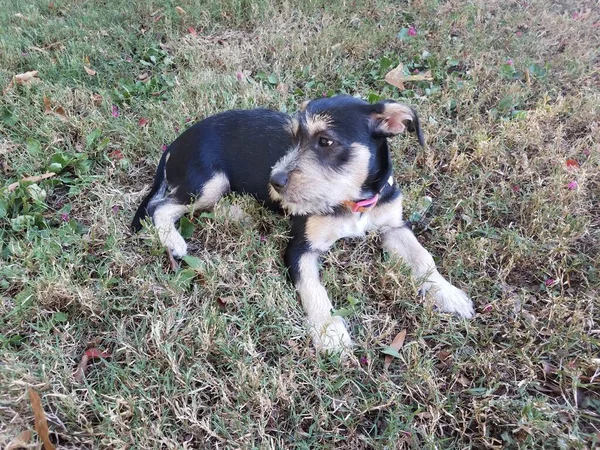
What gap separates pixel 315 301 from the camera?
2887 mm

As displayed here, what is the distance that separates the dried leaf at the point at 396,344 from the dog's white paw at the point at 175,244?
1.62 metres

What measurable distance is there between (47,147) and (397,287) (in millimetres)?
3444

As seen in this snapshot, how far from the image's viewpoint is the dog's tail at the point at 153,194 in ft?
11.3

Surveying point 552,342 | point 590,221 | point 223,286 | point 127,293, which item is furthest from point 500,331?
point 127,293

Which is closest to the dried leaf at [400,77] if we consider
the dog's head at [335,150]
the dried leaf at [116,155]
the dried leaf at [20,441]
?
the dog's head at [335,150]

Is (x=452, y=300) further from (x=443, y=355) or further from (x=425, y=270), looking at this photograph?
(x=443, y=355)

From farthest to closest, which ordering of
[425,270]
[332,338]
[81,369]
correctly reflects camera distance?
[425,270], [332,338], [81,369]

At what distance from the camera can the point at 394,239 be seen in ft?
11.2

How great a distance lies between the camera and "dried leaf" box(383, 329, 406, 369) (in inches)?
104

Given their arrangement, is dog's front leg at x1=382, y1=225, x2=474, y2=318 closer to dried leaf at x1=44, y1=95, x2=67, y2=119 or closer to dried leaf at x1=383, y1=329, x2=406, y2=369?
dried leaf at x1=383, y1=329, x2=406, y2=369

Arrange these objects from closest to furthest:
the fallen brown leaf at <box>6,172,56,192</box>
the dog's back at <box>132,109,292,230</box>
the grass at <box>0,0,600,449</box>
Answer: the grass at <box>0,0,600,449</box>, the dog's back at <box>132,109,292,230</box>, the fallen brown leaf at <box>6,172,56,192</box>

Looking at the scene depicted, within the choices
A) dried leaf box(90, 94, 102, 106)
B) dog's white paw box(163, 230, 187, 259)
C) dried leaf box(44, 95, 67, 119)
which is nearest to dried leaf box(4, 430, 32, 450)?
dog's white paw box(163, 230, 187, 259)

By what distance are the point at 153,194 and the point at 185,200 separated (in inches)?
10.7

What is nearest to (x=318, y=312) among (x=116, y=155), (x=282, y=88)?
(x=116, y=155)
